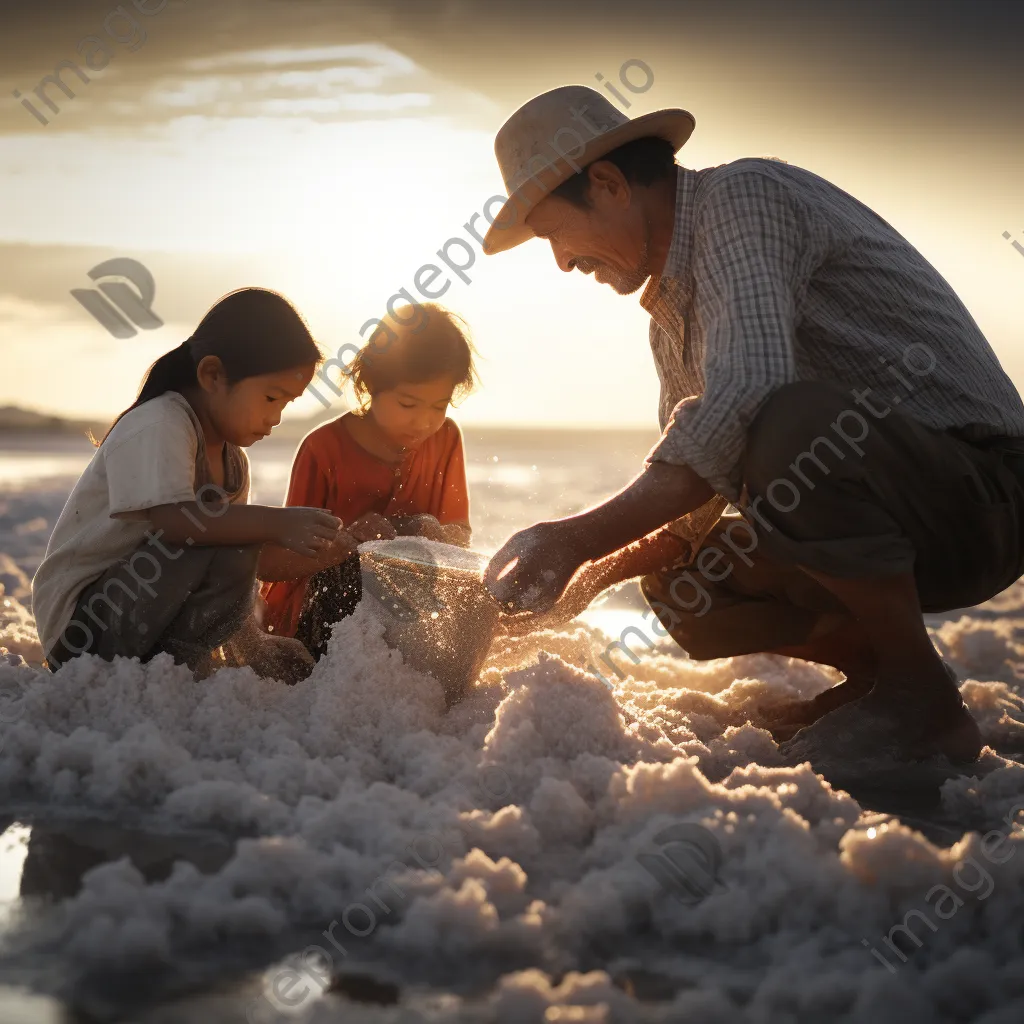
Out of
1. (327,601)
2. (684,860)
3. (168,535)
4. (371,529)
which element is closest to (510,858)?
(684,860)

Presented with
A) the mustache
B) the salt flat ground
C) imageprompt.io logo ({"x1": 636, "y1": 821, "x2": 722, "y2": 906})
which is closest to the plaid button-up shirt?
the mustache

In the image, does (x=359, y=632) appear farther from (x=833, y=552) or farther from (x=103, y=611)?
(x=833, y=552)

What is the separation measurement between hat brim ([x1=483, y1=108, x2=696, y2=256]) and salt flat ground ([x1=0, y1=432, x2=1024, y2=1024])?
1097mm

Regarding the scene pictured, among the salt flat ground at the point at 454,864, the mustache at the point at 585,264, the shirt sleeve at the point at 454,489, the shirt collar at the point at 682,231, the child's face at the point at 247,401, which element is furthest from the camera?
the shirt sleeve at the point at 454,489

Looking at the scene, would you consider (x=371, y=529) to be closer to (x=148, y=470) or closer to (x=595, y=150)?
(x=148, y=470)

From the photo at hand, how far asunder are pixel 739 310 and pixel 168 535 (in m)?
1.39

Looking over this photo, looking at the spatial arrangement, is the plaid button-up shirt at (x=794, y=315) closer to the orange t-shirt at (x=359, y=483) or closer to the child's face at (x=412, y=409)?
the child's face at (x=412, y=409)

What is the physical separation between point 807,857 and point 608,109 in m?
1.83

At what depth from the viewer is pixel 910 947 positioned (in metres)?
1.42

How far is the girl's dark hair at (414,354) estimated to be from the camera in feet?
11.0

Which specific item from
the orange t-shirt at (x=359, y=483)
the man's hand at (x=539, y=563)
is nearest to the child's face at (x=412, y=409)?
the orange t-shirt at (x=359, y=483)

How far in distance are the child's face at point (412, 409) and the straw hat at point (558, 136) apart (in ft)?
2.39

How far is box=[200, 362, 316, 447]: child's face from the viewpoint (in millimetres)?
2766

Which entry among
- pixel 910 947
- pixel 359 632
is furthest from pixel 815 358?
pixel 910 947
